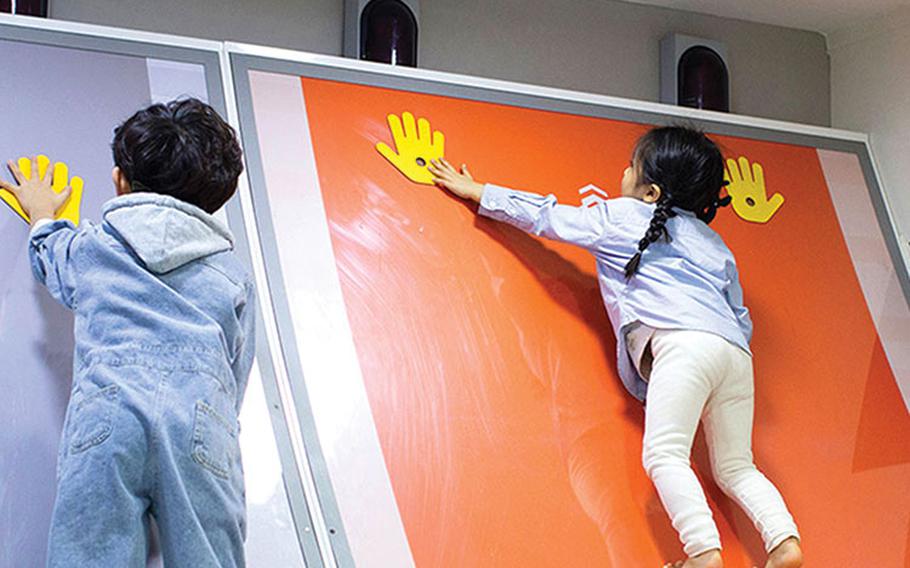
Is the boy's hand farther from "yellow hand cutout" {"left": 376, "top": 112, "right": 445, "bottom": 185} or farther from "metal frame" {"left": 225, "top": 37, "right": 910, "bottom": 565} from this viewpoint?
"yellow hand cutout" {"left": 376, "top": 112, "right": 445, "bottom": 185}

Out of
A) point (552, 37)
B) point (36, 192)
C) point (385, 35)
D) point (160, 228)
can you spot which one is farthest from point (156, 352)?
point (552, 37)

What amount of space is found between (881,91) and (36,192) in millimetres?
1974

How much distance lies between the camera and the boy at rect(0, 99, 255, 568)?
1353 mm

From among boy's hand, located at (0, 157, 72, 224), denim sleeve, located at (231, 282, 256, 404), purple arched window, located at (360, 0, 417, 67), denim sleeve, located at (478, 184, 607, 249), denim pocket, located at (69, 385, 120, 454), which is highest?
purple arched window, located at (360, 0, 417, 67)

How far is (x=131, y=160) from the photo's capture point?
5.08 ft

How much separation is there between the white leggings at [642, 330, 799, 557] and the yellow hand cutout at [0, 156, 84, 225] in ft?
3.21

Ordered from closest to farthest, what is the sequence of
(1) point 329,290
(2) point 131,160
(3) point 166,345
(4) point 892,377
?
(3) point 166,345
(2) point 131,160
(1) point 329,290
(4) point 892,377

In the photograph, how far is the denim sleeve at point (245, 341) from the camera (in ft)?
5.16

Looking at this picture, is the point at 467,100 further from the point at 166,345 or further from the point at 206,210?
the point at 166,345

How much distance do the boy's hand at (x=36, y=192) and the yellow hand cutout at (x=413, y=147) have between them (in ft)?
1.89

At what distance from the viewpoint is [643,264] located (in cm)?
196

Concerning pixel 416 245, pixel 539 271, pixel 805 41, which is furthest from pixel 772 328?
pixel 805 41

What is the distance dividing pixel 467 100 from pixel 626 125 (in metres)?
0.35

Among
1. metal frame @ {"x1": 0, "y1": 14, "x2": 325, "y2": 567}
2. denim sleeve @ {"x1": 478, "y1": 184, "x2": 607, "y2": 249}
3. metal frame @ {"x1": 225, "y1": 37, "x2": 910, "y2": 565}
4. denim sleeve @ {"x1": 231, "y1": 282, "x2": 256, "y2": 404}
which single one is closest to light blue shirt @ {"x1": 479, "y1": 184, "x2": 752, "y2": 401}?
denim sleeve @ {"x1": 478, "y1": 184, "x2": 607, "y2": 249}
